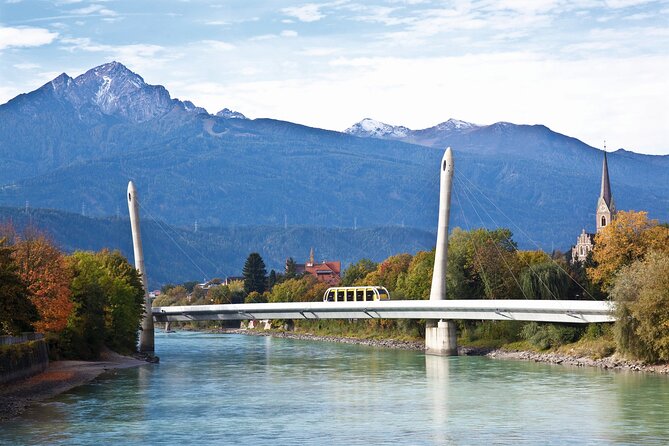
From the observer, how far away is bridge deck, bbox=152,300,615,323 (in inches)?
3314

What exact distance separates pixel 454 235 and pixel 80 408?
202 ft

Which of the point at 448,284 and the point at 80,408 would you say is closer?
the point at 80,408

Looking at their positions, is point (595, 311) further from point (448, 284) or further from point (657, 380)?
point (448, 284)

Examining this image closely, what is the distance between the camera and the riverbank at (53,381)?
5634 centimetres

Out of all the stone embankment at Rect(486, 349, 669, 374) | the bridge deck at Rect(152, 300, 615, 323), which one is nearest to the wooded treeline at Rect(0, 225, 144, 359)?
the bridge deck at Rect(152, 300, 615, 323)

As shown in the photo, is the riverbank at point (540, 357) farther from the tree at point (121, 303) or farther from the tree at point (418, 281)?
the tree at point (121, 303)

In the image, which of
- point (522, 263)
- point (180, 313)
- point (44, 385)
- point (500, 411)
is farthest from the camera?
point (180, 313)

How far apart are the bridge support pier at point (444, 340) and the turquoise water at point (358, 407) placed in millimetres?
8714

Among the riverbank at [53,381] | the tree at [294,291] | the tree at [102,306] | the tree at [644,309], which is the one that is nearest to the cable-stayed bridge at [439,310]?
Answer: the tree at [644,309]

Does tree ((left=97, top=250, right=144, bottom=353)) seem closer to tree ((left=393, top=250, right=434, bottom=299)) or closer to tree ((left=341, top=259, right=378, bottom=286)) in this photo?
tree ((left=393, top=250, right=434, bottom=299))

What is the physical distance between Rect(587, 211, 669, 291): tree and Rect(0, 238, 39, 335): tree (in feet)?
140

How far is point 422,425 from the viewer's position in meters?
52.2

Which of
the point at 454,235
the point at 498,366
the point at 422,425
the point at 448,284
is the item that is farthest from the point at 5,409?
the point at 454,235

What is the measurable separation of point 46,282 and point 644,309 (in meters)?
37.1
